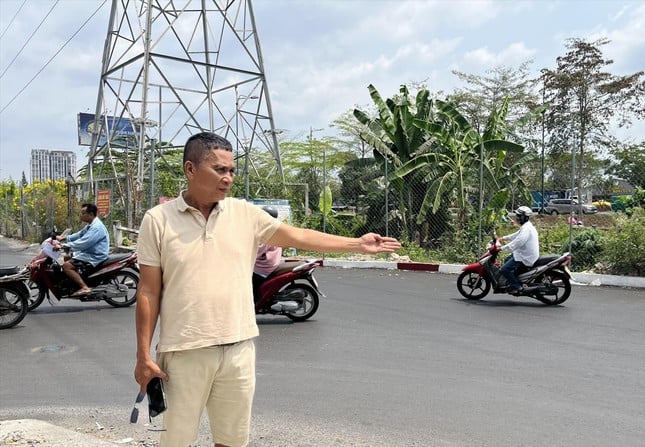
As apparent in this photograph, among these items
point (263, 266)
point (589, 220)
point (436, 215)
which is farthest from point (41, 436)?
point (436, 215)

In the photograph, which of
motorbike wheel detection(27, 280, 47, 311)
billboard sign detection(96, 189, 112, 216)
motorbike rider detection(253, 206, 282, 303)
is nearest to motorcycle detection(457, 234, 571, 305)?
motorbike rider detection(253, 206, 282, 303)

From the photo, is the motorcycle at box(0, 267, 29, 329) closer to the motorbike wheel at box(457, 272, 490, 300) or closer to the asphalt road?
the asphalt road

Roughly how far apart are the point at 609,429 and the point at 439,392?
1.32 metres

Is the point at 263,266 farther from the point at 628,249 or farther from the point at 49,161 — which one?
the point at 49,161

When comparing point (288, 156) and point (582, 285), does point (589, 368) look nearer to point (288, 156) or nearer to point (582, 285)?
point (582, 285)

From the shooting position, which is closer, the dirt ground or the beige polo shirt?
the beige polo shirt

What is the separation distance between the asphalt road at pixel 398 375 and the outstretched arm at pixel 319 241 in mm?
1636

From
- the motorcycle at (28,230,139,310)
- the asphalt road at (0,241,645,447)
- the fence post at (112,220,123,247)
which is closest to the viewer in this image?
the asphalt road at (0,241,645,447)

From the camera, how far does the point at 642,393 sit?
4.97m

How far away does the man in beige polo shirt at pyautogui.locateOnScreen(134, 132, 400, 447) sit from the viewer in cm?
258

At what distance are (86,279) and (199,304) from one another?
7.06 meters

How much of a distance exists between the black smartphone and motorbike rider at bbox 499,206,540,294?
7.96m

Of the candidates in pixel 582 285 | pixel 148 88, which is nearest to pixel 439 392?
pixel 582 285

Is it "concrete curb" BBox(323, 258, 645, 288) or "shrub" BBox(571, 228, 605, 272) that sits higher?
"shrub" BBox(571, 228, 605, 272)
